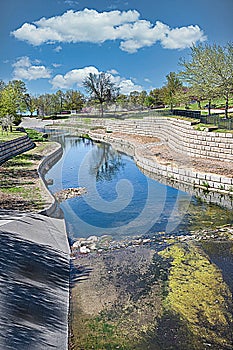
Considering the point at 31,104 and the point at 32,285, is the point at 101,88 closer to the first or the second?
the point at 31,104

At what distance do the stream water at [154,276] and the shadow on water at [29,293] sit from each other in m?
0.46

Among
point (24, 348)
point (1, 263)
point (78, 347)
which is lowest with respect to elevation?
point (78, 347)

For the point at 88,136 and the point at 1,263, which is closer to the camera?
the point at 1,263

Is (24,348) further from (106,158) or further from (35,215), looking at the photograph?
(106,158)

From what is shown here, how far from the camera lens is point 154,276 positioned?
7648mm

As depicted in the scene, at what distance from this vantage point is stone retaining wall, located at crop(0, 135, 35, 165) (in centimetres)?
2003

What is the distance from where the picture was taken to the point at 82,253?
8.87 metres

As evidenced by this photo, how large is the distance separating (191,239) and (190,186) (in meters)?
6.20

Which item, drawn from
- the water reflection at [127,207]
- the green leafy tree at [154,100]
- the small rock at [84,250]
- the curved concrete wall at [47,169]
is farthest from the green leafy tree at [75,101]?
the small rock at [84,250]

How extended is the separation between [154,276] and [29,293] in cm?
301

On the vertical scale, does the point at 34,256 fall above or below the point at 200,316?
above

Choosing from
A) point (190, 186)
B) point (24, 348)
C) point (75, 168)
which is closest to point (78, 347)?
point (24, 348)

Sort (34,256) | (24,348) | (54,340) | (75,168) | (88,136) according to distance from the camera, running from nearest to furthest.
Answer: (24,348) → (54,340) → (34,256) → (75,168) → (88,136)

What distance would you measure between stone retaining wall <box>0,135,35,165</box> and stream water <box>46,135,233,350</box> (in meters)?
7.86
